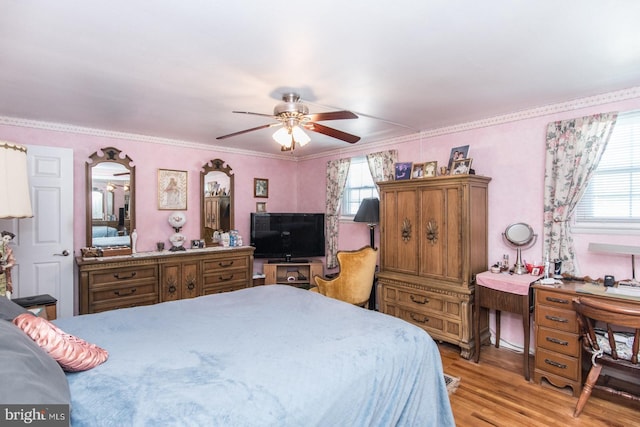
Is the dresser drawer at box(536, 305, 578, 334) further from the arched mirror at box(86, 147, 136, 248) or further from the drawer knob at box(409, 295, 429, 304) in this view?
the arched mirror at box(86, 147, 136, 248)

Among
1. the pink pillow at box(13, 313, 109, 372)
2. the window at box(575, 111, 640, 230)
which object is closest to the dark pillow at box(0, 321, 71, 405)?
the pink pillow at box(13, 313, 109, 372)

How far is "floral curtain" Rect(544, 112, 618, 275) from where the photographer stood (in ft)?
9.75

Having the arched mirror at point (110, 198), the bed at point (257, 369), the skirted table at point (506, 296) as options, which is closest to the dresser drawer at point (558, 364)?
the skirted table at point (506, 296)

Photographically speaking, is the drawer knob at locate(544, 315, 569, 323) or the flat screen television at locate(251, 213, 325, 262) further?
the flat screen television at locate(251, 213, 325, 262)

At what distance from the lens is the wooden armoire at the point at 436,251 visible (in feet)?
11.2

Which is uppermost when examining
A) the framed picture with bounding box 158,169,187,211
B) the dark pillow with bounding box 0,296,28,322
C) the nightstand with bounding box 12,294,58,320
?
the framed picture with bounding box 158,169,187,211

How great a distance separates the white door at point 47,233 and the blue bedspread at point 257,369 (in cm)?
202

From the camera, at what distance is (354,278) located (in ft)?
13.1

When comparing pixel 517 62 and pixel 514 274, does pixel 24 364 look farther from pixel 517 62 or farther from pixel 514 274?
pixel 514 274

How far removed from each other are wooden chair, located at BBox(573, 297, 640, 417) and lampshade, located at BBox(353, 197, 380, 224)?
2.28m

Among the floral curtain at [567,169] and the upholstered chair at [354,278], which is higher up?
the floral curtain at [567,169]

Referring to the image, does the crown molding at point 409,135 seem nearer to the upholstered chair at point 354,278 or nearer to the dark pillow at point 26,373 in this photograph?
the upholstered chair at point 354,278

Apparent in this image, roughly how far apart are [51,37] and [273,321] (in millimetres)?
2109

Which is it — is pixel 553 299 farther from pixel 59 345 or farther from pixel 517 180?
pixel 59 345
